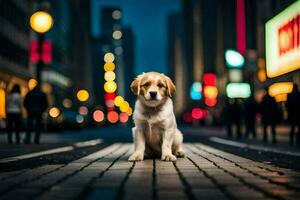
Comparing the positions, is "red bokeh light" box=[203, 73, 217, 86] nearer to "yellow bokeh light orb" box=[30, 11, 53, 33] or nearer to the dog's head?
"yellow bokeh light orb" box=[30, 11, 53, 33]

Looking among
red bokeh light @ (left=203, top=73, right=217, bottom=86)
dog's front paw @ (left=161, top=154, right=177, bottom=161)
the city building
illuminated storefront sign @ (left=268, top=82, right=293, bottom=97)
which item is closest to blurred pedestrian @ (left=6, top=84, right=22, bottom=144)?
dog's front paw @ (left=161, top=154, right=177, bottom=161)

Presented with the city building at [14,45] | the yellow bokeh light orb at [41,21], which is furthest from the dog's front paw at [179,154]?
the city building at [14,45]

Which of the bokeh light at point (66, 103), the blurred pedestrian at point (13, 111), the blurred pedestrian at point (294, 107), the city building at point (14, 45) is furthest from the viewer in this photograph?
the bokeh light at point (66, 103)

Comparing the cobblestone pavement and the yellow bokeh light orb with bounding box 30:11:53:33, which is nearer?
the cobblestone pavement

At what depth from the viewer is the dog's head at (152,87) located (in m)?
9.72

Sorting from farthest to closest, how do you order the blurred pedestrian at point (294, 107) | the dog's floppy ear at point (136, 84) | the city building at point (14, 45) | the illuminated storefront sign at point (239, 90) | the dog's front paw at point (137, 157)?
the city building at point (14, 45)
the illuminated storefront sign at point (239, 90)
the blurred pedestrian at point (294, 107)
the dog's front paw at point (137, 157)
the dog's floppy ear at point (136, 84)

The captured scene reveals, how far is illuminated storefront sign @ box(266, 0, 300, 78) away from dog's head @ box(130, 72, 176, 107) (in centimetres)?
817

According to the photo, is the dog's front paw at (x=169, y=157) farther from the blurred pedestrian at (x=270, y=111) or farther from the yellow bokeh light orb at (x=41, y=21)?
the blurred pedestrian at (x=270, y=111)

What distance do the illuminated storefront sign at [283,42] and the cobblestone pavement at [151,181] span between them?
8.95 metres

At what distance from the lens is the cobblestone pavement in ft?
19.7

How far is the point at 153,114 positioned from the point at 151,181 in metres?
2.85

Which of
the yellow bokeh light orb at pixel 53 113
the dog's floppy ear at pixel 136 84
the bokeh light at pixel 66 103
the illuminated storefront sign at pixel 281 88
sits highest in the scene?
the bokeh light at pixel 66 103

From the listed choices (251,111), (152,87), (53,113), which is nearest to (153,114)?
(152,87)

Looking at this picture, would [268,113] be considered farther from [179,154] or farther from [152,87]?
[152,87]
